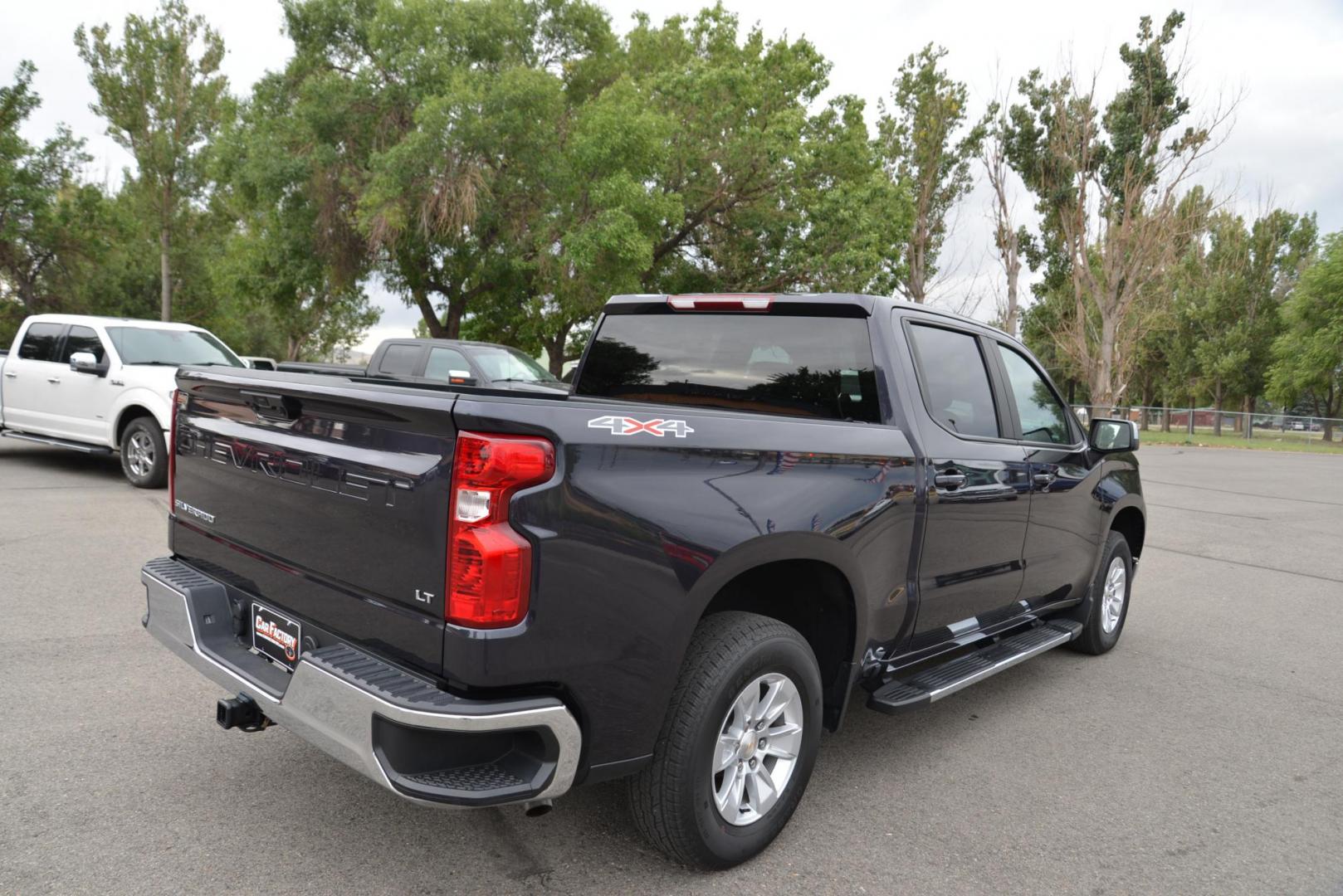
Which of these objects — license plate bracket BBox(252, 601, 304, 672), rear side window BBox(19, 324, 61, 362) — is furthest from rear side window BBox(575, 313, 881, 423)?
rear side window BBox(19, 324, 61, 362)

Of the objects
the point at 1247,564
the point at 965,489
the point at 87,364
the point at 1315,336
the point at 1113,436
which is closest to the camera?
the point at 965,489

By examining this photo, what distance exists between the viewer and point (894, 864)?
9.72 feet

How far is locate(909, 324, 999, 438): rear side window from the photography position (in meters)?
3.76

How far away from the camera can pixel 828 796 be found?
345cm

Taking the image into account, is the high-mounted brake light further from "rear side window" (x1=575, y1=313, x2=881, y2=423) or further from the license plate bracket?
the license plate bracket

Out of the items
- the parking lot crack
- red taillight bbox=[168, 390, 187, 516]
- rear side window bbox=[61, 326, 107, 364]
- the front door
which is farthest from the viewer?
rear side window bbox=[61, 326, 107, 364]

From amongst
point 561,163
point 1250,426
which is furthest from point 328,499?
point 1250,426

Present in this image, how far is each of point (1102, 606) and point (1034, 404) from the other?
59.4 inches

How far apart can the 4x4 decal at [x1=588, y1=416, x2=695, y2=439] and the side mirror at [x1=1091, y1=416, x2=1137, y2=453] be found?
3.25 m

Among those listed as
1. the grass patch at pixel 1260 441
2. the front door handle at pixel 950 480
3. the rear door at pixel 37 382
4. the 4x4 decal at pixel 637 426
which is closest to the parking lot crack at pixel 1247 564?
the front door handle at pixel 950 480

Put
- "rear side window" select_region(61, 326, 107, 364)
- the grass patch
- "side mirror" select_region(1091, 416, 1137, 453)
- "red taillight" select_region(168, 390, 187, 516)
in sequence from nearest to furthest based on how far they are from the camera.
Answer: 1. "red taillight" select_region(168, 390, 187, 516)
2. "side mirror" select_region(1091, 416, 1137, 453)
3. "rear side window" select_region(61, 326, 107, 364)
4. the grass patch

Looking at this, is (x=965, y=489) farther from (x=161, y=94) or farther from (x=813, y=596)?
(x=161, y=94)

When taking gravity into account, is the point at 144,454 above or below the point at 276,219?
below

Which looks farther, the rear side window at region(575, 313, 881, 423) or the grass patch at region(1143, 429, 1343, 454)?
the grass patch at region(1143, 429, 1343, 454)
